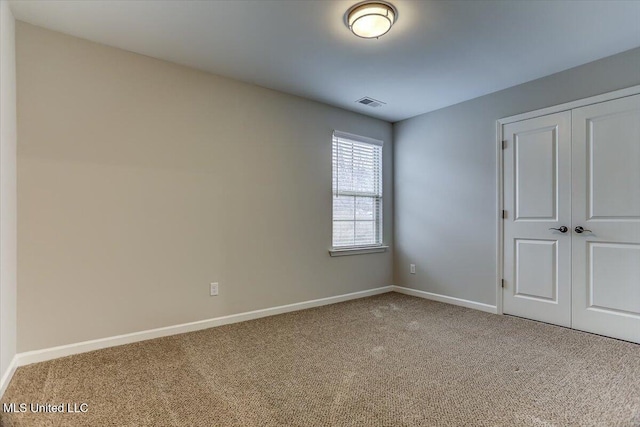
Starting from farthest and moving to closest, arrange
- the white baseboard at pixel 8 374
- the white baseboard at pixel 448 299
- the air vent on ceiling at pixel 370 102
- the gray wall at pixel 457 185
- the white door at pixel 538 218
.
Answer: the air vent on ceiling at pixel 370 102 → the white baseboard at pixel 448 299 → the gray wall at pixel 457 185 → the white door at pixel 538 218 → the white baseboard at pixel 8 374

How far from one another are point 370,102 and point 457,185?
4.81 ft

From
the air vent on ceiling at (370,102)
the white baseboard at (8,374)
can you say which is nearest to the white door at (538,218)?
the air vent on ceiling at (370,102)

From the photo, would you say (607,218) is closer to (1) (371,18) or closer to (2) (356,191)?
(2) (356,191)

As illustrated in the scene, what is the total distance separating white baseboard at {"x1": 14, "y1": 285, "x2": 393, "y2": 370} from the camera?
Result: 2367mm

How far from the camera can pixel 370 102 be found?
155 inches

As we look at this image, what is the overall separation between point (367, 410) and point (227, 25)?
8.85ft

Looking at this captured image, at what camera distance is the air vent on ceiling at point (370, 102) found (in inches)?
151

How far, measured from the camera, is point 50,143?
2.44 metres

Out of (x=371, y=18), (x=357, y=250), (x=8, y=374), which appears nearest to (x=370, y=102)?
(x=371, y=18)

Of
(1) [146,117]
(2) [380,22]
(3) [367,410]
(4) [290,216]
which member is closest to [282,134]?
(4) [290,216]

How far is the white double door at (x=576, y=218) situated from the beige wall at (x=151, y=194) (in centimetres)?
216

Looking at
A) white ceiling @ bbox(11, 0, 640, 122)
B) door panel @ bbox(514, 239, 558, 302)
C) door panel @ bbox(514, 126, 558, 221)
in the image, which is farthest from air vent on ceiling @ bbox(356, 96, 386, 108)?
door panel @ bbox(514, 239, 558, 302)

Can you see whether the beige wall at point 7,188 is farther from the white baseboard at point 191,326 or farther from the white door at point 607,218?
the white door at point 607,218

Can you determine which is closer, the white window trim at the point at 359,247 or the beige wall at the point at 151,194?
the beige wall at the point at 151,194
